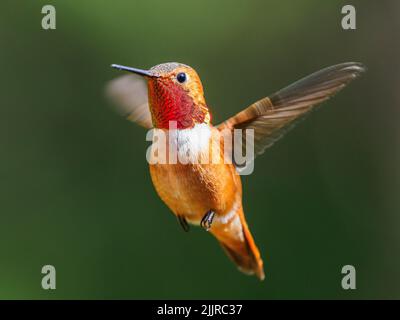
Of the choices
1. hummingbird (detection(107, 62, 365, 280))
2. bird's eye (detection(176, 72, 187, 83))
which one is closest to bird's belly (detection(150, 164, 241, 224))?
hummingbird (detection(107, 62, 365, 280))

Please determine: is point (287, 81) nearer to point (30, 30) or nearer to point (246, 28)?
point (246, 28)

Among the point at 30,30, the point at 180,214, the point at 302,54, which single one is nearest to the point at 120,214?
the point at 30,30

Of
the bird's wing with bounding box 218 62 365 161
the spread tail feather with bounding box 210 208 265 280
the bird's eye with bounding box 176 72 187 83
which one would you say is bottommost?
the spread tail feather with bounding box 210 208 265 280

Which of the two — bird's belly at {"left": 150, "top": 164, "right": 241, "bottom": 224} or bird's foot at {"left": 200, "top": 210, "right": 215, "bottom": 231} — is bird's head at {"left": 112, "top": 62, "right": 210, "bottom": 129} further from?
bird's foot at {"left": 200, "top": 210, "right": 215, "bottom": 231}

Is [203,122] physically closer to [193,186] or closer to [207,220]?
[193,186]

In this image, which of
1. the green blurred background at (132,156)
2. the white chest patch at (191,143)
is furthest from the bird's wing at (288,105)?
the green blurred background at (132,156)

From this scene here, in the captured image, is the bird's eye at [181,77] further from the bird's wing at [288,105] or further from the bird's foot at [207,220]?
the bird's foot at [207,220]

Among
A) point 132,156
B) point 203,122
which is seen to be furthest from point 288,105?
point 132,156
